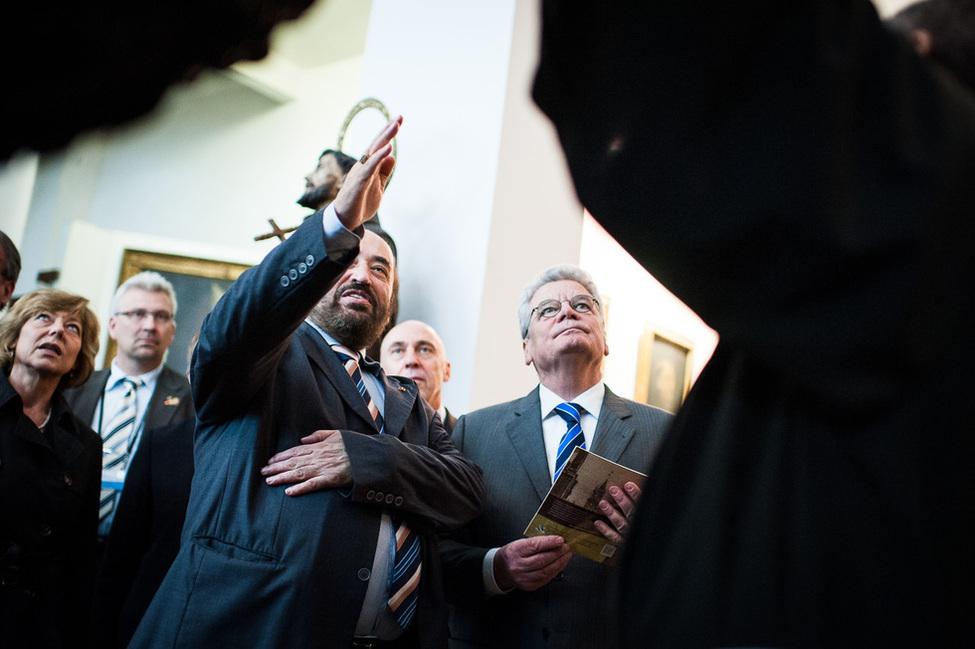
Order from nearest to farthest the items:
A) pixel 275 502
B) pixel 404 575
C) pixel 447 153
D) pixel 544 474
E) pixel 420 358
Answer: pixel 275 502, pixel 404 575, pixel 544 474, pixel 420 358, pixel 447 153

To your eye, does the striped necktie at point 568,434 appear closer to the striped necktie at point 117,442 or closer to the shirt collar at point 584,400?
the shirt collar at point 584,400

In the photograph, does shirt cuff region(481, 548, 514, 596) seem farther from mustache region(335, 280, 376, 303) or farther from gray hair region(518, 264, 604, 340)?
gray hair region(518, 264, 604, 340)

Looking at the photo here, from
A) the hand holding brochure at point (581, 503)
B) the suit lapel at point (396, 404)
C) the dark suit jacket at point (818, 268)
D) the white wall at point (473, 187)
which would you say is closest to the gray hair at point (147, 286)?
the white wall at point (473, 187)

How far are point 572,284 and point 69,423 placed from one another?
7.47ft

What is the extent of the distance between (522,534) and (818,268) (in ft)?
8.22

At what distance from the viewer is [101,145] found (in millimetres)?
503

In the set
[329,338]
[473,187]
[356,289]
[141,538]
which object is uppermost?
[473,187]

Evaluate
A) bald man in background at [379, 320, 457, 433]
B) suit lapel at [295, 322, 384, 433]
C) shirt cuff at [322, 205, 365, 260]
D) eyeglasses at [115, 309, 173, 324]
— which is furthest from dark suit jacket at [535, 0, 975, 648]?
eyeglasses at [115, 309, 173, 324]

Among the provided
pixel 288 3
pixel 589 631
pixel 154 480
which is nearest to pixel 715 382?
pixel 288 3

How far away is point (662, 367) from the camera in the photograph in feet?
21.9

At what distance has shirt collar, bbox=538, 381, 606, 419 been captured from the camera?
327 cm

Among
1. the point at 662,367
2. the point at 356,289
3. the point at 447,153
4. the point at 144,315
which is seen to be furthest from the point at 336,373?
the point at 662,367

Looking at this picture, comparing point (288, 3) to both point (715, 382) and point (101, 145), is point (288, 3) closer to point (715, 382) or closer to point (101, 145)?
point (101, 145)

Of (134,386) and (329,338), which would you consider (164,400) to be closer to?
(134,386)
